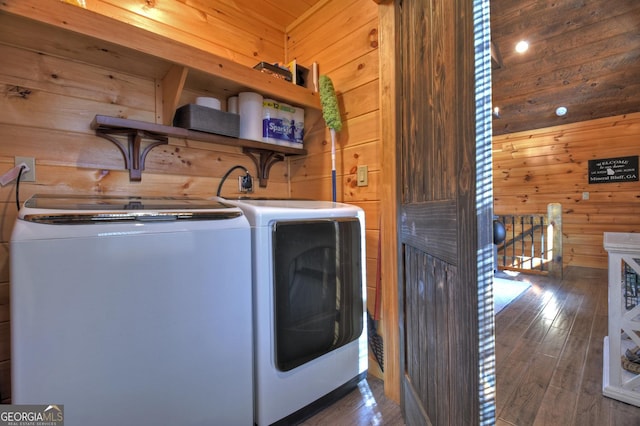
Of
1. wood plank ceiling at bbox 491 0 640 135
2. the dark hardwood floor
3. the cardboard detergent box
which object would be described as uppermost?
wood plank ceiling at bbox 491 0 640 135

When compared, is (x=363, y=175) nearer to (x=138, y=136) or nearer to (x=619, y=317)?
(x=138, y=136)

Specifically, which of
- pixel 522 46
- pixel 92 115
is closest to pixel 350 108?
pixel 92 115

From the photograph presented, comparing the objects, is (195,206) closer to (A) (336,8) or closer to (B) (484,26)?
(B) (484,26)

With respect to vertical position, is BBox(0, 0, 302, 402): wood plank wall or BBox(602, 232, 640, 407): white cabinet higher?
BBox(0, 0, 302, 402): wood plank wall

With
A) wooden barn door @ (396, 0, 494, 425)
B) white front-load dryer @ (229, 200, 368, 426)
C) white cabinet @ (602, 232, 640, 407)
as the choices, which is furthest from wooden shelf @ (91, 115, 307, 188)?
white cabinet @ (602, 232, 640, 407)

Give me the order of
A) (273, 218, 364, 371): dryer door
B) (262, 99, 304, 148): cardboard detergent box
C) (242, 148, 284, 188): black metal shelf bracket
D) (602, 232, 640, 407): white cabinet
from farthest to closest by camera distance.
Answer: (242, 148, 284, 188): black metal shelf bracket < (262, 99, 304, 148): cardboard detergent box < (602, 232, 640, 407): white cabinet < (273, 218, 364, 371): dryer door

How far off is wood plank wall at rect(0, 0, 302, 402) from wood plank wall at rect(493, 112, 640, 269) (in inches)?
218

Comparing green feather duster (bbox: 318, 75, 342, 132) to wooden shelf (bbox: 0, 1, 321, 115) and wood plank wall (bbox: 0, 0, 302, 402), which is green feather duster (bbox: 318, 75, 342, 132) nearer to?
wooden shelf (bbox: 0, 1, 321, 115)

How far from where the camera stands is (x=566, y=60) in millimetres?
3734

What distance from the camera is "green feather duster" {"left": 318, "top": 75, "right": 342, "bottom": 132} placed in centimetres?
165

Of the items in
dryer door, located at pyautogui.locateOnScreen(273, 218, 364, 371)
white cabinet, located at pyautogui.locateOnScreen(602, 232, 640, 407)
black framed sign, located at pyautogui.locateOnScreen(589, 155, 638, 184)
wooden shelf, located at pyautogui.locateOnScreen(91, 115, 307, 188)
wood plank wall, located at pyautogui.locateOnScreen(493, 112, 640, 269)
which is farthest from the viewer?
wood plank wall, located at pyautogui.locateOnScreen(493, 112, 640, 269)

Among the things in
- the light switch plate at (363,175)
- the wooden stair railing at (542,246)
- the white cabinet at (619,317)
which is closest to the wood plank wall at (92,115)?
the light switch plate at (363,175)

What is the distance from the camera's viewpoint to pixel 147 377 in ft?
2.74

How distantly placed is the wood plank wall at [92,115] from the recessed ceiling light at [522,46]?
355 centimetres
